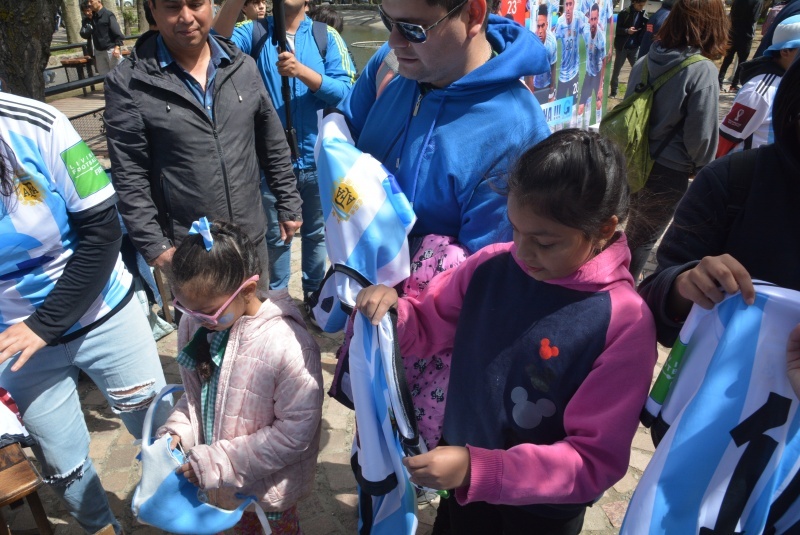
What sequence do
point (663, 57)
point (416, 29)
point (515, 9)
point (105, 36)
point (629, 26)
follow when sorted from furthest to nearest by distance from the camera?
point (105, 36) → point (629, 26) → point (515, 9) → point (663, 57) → point (416, 29)

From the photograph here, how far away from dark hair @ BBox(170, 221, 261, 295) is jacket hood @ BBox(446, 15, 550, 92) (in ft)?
2.86

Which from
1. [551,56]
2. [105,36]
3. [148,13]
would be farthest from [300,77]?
[105,36]

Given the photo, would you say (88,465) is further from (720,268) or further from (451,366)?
(720,268)

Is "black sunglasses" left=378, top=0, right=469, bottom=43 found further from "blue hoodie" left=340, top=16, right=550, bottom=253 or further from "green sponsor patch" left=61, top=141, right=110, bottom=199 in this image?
"green sponsor patch" left=61, top=141, right=110, bottom=199

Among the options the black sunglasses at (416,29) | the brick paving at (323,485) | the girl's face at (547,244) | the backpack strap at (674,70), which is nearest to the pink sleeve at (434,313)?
the girl's face at (547,244)

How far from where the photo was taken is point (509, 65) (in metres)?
1.77

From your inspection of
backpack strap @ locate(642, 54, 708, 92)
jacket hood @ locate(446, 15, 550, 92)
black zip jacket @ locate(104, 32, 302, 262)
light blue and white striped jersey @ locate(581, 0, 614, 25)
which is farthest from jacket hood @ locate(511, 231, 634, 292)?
light blue and white striped jersey @ locate(581, 0, 614, 25)

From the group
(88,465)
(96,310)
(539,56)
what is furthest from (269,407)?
(539,56)

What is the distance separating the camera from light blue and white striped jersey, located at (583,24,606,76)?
19.0ft

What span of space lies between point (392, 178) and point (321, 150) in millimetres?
237

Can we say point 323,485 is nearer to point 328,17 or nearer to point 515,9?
point 515,9

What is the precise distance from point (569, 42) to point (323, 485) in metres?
4.31

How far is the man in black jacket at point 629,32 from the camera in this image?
37.2 ft

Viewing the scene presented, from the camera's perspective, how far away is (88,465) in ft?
Result: 8.21
